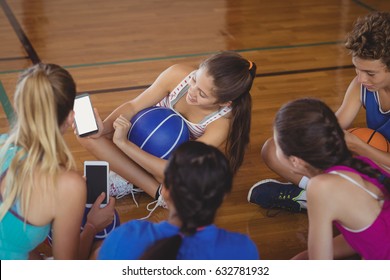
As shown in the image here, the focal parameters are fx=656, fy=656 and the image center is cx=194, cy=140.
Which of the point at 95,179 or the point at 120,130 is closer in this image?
the point at 95,179

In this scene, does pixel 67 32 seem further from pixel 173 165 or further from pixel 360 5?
pixel 173 165

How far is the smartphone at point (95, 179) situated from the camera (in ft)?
8.34

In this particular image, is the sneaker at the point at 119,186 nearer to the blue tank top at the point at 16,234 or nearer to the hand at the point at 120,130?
the hand at the point at 120,130

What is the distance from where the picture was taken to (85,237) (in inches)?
93.1

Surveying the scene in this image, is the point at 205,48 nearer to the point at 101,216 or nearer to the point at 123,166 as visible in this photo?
the point at 123,166

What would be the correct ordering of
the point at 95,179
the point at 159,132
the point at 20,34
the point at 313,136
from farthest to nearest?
the point at 20,34 → the point at 159,132 → the point at 95,179 → the point at 313,136

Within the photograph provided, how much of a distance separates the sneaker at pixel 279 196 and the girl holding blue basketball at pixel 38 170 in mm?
1017

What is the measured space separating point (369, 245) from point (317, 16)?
3.51 metres

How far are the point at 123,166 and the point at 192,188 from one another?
1.22 metres

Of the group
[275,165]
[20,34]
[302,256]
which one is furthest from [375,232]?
[20,34]

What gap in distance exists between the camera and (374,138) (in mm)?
2838

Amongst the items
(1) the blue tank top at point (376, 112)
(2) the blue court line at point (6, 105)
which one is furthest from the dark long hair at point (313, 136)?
(2) the blue court line at point (6, 105)

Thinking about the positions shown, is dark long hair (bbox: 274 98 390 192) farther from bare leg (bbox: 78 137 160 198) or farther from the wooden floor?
bare leg (bbox: 78 137 160 198)

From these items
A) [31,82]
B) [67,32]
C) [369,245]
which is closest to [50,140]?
[31,82]
